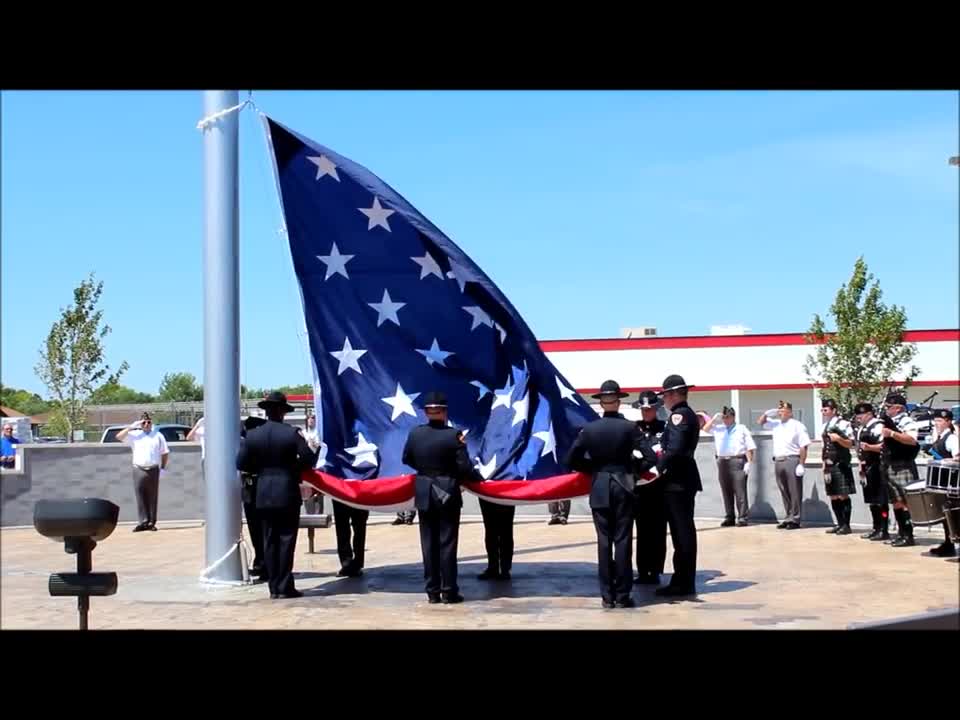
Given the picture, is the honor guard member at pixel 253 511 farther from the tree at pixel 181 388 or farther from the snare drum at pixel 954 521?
the tree at pixel 181 388

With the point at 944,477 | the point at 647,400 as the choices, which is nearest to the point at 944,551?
the point at 944,477

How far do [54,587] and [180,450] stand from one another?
1186 centimetres

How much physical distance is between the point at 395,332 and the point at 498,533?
7.35ft

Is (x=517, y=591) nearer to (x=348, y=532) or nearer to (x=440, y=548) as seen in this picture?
(x=440, y=548)

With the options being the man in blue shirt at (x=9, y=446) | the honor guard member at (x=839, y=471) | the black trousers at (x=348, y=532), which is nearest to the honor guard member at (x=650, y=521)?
the black trousers at (x=348, y=532)

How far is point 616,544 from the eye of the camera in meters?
9.14

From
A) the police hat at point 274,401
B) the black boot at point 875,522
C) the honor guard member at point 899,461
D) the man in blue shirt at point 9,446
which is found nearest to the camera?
the police hat at point 274,401

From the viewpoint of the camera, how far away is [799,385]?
40.8 m

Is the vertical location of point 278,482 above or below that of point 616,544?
above

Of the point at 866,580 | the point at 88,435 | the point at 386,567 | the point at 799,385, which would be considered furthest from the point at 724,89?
the point at 799,385

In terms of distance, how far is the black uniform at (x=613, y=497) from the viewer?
909cm

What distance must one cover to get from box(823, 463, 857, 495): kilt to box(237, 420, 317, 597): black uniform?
7.40m

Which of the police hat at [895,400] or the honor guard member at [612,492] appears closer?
the honor guard member at [612,492]

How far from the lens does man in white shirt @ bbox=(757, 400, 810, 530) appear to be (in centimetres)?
1478
